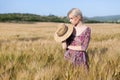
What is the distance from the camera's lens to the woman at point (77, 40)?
13.5ft

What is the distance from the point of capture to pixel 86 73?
3.02 metres

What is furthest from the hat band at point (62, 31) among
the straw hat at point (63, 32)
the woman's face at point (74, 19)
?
the woman's face at point (74, 19)

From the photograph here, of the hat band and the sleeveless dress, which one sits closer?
the hat band

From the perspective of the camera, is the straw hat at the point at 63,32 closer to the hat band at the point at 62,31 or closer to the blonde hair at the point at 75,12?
the hat band at the point at 62,31

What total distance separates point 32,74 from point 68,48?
1.40 m

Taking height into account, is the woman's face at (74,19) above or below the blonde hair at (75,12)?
below

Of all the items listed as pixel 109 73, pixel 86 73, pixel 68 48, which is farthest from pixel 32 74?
pixel 68 48

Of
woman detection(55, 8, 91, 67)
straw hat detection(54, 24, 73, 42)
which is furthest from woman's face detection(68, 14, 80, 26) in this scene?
straw hat detection(54, 24, 73, 42)

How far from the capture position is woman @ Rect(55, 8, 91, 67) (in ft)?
13.5

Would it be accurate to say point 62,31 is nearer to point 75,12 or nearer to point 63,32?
point 63,32

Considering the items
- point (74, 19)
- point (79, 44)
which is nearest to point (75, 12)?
point (74, 19)

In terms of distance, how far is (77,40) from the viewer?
4.21m

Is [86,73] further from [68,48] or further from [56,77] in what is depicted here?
[68,48]

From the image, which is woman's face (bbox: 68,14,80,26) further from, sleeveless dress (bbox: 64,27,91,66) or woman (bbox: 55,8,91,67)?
sleeveless dress (bbox: 64,27,91,66)
